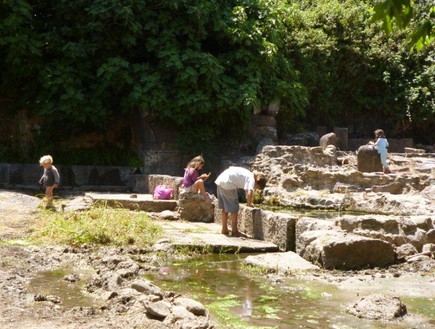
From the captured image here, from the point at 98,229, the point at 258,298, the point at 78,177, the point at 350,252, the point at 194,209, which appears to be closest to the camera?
the point at 258,298

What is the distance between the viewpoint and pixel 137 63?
17.3m

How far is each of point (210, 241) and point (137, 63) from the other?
9.42 meters

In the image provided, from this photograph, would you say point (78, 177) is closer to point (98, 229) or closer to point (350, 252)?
point (98, 229)

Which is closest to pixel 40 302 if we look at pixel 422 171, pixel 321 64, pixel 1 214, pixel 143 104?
pixel 1 214

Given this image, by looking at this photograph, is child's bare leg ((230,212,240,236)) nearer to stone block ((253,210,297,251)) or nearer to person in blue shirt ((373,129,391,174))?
stone block ((253,210,297,251))

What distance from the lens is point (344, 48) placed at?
74.6 ft

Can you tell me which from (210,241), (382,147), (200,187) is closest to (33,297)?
(210,241)

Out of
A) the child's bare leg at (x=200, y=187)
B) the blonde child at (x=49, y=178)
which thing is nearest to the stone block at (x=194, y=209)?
the child's bare leg at (x=200, y=187)

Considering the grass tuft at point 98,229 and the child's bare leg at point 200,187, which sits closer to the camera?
the grass tuft at point 98,229

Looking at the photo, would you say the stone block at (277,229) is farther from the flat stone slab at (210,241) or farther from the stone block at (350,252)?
the stone block at (350,252)

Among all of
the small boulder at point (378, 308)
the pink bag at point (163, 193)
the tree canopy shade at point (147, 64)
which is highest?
the tree canopy shade at point (147, 64)

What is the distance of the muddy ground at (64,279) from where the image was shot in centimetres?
490

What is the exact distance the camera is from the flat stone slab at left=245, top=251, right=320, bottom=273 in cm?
740

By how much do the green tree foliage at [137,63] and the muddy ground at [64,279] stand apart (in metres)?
6.76
